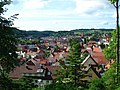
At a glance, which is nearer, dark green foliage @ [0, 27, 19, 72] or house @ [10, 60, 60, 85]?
dark green foliage @ [0, 27, 19, 72]

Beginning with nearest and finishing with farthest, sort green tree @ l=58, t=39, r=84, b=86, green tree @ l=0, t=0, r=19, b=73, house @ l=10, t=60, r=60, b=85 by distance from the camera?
1. green tree @ l=0, t=0, r=19, b=73
2. green tree @ l=58, t=39, r=84, b=86
3. house @ l=10, t=60, r=60, b=85

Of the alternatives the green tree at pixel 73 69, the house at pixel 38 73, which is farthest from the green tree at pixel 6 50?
the house at pixel 38 73

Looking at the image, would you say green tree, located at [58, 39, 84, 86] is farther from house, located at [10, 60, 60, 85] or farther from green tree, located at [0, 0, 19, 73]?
house, located at [10, 60, 60, 85]

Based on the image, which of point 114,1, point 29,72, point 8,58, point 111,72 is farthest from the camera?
point 29,72

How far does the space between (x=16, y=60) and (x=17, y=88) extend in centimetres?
155

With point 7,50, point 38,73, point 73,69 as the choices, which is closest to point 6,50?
point 7,50

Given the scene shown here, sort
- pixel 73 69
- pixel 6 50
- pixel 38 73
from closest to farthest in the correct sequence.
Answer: pixel 6 50, pixel 73 69, pixel 38 73

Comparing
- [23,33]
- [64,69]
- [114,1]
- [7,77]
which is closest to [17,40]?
[23,33]

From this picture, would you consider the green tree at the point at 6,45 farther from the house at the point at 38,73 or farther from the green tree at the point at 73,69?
the house at the point at 38,73

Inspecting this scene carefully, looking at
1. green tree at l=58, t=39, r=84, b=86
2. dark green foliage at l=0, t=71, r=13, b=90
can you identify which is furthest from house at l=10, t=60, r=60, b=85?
dark green foliage at l=0, t=71, r=13, b=90

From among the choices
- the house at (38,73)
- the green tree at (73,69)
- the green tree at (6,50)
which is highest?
the green tree at (6,50)

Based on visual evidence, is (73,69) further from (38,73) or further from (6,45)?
(38,73)

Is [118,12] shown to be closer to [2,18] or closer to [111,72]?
[111,72]

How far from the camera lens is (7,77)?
64.3 feet
